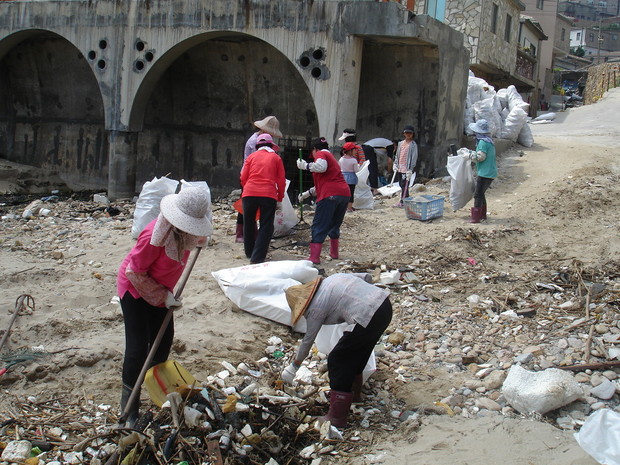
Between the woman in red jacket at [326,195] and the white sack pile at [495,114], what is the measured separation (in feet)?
20.3

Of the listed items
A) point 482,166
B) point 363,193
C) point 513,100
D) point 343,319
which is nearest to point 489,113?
point 513,100

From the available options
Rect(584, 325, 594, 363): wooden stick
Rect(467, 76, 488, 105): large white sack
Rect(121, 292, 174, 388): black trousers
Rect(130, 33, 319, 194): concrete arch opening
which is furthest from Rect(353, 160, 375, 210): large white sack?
Rect(121, 292, 174, 388): black trousers

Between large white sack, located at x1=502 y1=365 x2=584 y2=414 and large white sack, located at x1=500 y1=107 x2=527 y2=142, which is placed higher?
large white sack, located at x1=500 y1=107 x2=527 y2=142

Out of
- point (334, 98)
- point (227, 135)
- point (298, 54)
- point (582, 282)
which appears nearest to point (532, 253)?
point (582, 282)

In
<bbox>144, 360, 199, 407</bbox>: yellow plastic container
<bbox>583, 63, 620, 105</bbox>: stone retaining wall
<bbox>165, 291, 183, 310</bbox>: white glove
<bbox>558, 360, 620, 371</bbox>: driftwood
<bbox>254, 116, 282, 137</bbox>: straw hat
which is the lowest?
<bbox>144, 360, 199, 407</bbox>: yellow plastic container

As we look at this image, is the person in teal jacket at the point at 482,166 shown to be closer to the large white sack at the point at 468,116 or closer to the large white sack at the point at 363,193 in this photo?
the large white sack at the point at 363,193

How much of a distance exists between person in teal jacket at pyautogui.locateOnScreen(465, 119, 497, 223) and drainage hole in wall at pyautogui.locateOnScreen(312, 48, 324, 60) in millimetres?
2765

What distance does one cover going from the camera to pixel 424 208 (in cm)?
839

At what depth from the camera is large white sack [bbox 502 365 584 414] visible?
372cm

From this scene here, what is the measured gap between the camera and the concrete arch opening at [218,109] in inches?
470

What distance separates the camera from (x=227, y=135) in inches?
512

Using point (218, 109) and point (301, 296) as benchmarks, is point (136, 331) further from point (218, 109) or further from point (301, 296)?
point (218, 109)

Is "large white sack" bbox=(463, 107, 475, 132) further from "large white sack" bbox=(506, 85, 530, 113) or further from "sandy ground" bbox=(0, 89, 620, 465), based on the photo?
"large white sack" bbox=(506, 85, 530, 113)

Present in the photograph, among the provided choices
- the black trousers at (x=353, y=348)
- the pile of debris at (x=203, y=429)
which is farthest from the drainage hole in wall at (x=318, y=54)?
the black trousers at (x=353, y=348)
